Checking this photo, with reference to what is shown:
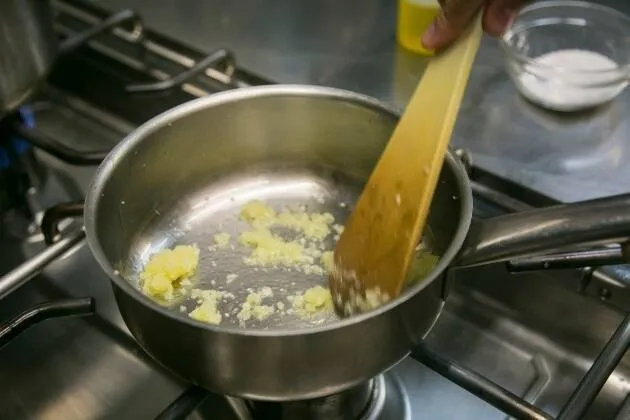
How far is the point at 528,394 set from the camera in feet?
1.75

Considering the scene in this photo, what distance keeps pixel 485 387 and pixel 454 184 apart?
0.42 ft

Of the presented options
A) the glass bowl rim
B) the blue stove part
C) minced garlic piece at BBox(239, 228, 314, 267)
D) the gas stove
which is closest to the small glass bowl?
the glass bowl rim

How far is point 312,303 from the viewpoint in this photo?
519mm

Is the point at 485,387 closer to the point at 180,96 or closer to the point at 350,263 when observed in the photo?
the point at 350,263

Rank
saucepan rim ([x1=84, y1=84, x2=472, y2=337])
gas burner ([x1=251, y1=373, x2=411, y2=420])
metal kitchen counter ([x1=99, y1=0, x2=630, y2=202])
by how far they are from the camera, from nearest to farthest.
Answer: saucepan rim ([x1=84, y1=84, x2=472, y2=337]) < gas burner ([x1=251, y1=373, x2=411, y2=420]) < metal kitchen counter ([x1=99, y1=0, x2=630, y2=202])

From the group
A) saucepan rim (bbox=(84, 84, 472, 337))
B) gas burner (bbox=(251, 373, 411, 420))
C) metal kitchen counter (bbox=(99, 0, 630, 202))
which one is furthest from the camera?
metal kitchen counter (bbox=(99, 0, 630, 202))

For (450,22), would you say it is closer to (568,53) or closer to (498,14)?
(498,14)

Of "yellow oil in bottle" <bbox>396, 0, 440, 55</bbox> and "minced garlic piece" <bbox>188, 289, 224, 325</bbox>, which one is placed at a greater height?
"yellow oil in bottle" <bbox>396, 0, 440, 55</bbox>

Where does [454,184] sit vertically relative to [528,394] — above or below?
above

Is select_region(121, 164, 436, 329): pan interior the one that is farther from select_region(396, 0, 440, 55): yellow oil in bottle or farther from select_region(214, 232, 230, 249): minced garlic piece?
select_region(396, 0, 440, 55): yellow oil in bottle

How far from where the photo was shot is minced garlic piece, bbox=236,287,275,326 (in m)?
0.52

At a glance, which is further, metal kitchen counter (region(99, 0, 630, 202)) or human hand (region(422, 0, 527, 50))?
metal kitchen counter (region(99, 0, 630, 202))

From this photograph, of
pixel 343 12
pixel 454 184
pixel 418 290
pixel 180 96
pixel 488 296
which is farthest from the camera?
pixel 343 12

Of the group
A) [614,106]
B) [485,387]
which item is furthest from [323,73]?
[485,387]
